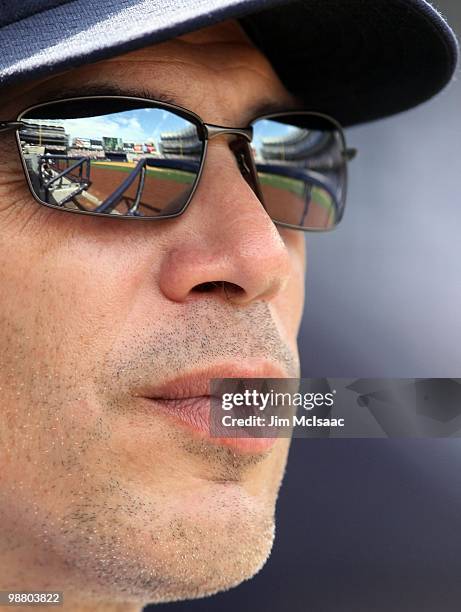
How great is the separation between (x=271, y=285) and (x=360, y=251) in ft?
3.08

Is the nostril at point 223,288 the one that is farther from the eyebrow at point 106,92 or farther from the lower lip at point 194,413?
the eyebrow at point 106,92

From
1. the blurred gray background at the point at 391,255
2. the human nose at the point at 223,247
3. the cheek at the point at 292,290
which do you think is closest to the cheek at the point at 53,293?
the human nose at the point at 223,247

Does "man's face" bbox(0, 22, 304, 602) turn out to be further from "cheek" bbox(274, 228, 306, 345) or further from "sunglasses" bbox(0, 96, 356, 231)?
"cheek" bbox(274, 228, 306, 345)

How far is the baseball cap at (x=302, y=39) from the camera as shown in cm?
86

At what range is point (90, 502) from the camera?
0.97 m

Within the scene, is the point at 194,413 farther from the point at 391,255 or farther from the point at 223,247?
Result: the point at 391,255

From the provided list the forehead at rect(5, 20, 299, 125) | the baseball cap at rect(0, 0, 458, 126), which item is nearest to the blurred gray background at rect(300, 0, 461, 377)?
the baseball cap at rect(0, 0, 458, 126)

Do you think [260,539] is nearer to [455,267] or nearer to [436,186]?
[455,267]

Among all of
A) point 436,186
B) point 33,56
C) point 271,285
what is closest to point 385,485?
point 436,186

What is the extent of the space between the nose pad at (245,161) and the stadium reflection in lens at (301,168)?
57mm

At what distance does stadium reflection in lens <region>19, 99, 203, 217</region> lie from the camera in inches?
36.1

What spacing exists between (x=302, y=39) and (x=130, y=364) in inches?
25.9

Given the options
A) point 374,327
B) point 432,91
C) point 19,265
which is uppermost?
point 432,91

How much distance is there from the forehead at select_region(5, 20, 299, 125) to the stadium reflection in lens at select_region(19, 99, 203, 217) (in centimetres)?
3
